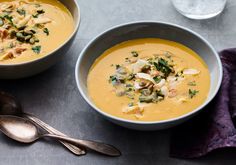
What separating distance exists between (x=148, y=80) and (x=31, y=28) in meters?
0.60

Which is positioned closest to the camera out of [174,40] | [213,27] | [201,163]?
[201,163]

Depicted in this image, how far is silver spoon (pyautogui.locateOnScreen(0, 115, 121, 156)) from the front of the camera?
176cm

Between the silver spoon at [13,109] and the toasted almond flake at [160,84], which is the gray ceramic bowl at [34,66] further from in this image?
the toasted almond flake at [160,84]

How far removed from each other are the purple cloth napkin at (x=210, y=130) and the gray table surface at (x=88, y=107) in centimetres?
4

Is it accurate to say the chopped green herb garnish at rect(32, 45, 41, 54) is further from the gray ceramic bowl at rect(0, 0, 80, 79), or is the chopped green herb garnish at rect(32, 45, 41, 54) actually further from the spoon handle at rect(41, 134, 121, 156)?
the spoon handle at rect(41, 134, 121, 156)

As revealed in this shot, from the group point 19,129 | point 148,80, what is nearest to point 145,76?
point 148,80

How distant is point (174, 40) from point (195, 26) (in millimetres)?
283

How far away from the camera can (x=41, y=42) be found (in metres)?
2.10

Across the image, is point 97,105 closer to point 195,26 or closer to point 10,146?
point 10,146

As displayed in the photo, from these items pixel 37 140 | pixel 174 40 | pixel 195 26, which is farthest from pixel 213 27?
pixel 37 140

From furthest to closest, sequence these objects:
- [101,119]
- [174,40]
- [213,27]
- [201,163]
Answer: [213,27] < [174,40] < [101,119] < [201,163]

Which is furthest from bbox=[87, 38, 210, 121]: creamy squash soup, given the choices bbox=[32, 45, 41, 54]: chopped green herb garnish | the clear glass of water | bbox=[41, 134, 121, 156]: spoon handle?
the clear glass of water

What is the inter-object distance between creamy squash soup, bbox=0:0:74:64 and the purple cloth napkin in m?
0.64

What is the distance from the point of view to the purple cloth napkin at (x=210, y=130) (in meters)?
1.73
